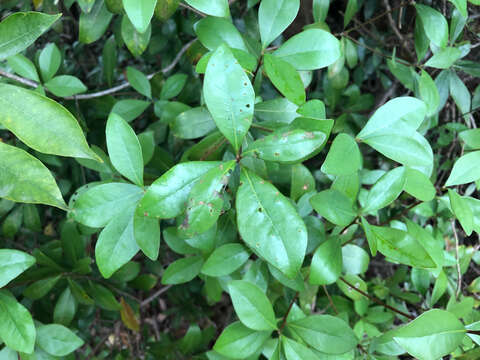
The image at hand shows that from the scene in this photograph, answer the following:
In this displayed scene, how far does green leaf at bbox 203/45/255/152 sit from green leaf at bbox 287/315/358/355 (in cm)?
43

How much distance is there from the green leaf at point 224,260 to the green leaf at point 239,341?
0.40 ft

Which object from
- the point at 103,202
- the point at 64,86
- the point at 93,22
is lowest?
the point at 103,202

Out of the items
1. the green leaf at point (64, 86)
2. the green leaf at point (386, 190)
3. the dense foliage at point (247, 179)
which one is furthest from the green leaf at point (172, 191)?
the green leaf at point (64, 86)

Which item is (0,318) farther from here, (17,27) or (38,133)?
(17,27)

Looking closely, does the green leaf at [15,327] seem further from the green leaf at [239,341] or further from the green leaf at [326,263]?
the green leaf at [326,263]

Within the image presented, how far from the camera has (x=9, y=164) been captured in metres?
0.56

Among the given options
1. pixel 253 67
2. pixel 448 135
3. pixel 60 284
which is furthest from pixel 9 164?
pixel 448 135

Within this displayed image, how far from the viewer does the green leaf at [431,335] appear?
658 millimetres

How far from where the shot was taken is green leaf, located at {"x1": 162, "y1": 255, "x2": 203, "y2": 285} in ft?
3.44

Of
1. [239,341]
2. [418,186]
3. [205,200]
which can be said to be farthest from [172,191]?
[418,186]

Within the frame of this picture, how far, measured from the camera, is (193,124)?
0.93 metres

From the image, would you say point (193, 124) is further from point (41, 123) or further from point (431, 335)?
point (431, 335)

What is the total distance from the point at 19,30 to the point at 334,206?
0.63 meters

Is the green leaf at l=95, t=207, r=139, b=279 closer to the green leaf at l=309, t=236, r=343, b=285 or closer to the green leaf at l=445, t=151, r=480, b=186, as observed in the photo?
the green leaf at l=309, t=236, r=343, b=285
